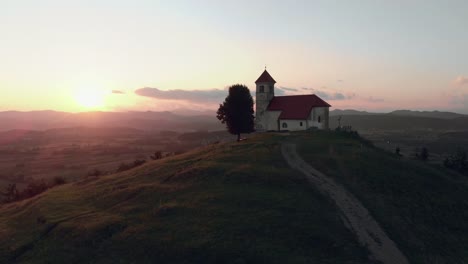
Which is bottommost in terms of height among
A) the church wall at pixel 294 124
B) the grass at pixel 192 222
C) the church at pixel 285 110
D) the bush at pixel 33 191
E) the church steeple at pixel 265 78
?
the bush at pixel 33 191

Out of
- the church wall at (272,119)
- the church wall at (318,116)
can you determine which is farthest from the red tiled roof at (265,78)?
the church wall at (318,116)

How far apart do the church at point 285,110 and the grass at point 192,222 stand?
24879 mm

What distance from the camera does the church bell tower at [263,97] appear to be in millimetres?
70500

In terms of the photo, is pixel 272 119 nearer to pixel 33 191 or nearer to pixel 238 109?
pixel 238 109

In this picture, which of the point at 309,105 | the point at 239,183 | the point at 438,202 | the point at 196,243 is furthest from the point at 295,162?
the point at 309,105

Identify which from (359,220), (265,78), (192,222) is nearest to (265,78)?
(265,78)

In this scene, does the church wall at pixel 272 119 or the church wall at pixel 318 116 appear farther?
the church wall at pixel 272 119

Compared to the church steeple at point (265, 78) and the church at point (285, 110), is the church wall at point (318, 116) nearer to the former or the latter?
the church at point (285, 110)

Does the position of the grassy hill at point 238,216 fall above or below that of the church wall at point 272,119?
below

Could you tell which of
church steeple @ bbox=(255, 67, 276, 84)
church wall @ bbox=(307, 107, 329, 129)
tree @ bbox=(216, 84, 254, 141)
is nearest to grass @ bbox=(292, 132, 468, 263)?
tree @ bbox=(216, 84, 254, 141)

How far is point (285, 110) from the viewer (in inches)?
2667

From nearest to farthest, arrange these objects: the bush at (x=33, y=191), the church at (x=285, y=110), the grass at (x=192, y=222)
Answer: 1. the grass at (x=192, y=222)
2. the bush at (x=33, y=191)
3. the church at (x=285, y=110)

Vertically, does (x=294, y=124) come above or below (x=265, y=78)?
below

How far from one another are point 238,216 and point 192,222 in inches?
136
